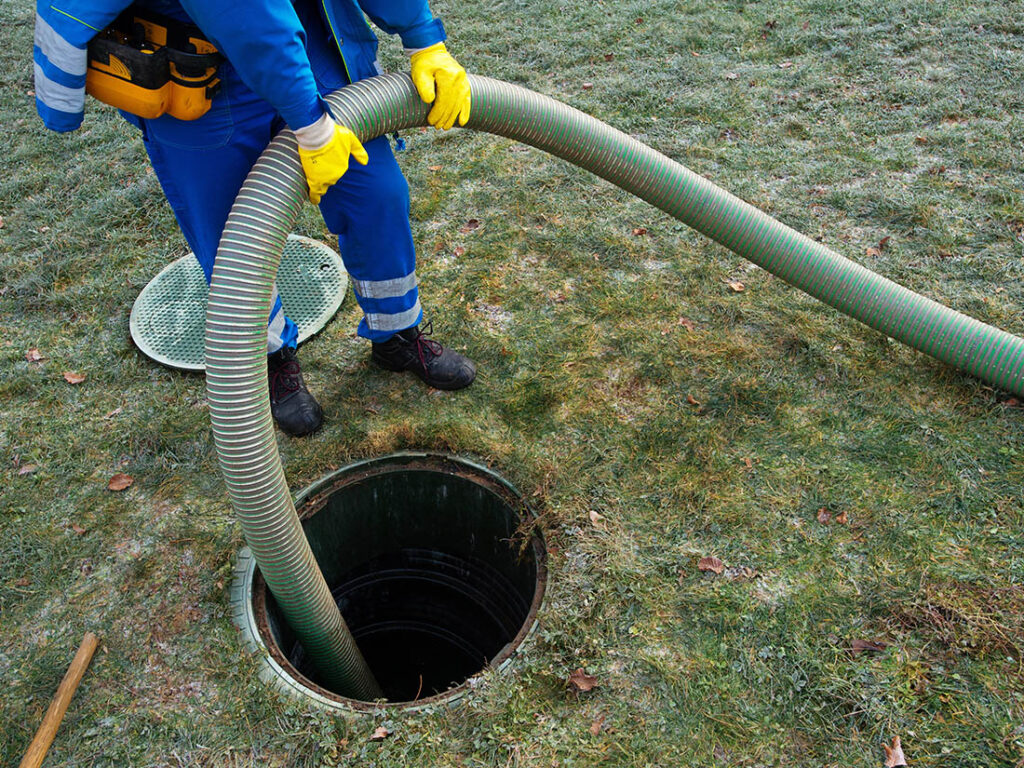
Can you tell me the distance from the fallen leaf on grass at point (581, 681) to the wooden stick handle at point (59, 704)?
4.93ft

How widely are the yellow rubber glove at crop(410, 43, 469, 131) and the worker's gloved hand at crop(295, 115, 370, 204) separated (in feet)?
1.25

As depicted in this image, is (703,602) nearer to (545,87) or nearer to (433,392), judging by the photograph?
(433,392)

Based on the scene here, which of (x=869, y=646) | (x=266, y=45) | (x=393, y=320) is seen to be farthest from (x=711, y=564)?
(x=266, y=45)

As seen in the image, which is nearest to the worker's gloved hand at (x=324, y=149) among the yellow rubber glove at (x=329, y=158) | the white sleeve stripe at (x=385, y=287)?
the yellow rubber glove at (x=329, y=158)

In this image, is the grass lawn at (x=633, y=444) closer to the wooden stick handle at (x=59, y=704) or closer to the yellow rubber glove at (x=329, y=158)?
the wooden stick handle at (x=59, y=704)

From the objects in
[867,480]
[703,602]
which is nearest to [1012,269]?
[867,480]

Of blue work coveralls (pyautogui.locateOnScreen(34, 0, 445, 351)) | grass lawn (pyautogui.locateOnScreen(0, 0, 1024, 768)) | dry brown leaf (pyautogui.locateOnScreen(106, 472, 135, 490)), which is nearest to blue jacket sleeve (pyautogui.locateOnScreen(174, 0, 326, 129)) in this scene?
blue work coveralls (pyautogui.locateOnScreen(34, 0, 445, 351))

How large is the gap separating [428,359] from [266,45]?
1580 mm

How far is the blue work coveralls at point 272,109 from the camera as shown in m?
2.00

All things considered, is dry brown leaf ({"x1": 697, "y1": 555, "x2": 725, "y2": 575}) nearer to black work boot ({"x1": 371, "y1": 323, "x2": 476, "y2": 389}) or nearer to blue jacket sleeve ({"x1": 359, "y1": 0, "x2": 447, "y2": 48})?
black work boot ({"x1": 371, "y1": 323, "x2": 476, "y2": 389})

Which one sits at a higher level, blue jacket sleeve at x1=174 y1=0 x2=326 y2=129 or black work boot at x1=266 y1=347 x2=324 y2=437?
blue jacket sleeve at x1=174 y1=0 x2=326 y2=129

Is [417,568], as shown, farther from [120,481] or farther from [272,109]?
[272,109]

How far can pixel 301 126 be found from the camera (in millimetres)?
2176

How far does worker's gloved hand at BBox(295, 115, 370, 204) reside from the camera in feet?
7.27
